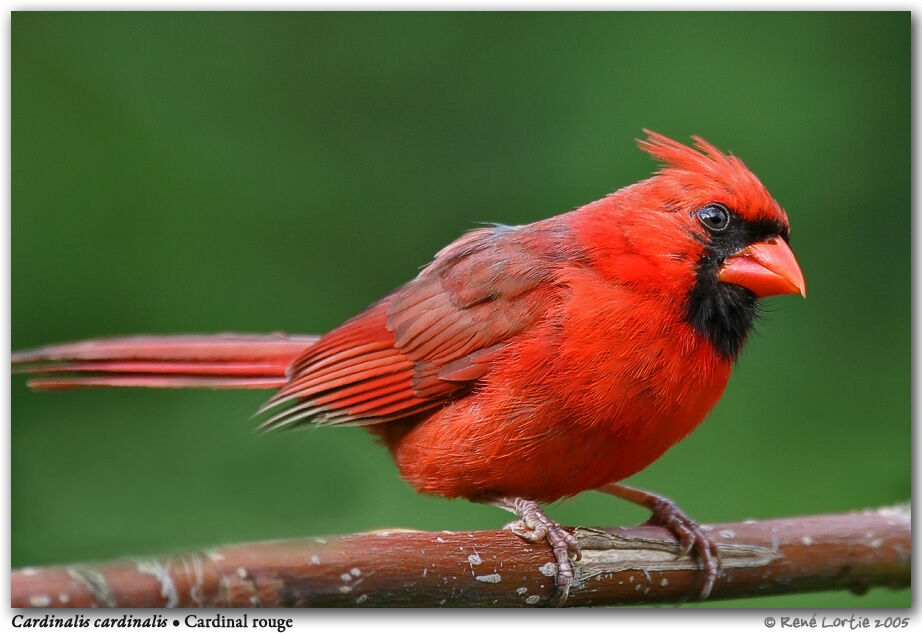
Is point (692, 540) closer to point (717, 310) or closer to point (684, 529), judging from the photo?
point (684, 529)

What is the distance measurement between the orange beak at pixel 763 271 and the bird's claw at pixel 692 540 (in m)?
0.62

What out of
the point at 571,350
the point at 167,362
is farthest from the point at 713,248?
the point at 167,362

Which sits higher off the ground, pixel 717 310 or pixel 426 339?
pixel 717 310

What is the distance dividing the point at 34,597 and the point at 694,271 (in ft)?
5.16

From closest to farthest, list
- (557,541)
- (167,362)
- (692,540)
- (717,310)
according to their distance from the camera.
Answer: (557,541) → (717,310) → (692,540) → (167,362)

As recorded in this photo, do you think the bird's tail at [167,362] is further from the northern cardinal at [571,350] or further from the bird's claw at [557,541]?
the bird's claw at [557,541]

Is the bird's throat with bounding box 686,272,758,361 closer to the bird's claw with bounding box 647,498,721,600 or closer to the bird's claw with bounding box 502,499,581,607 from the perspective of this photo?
the bird's claw with bounding box 647,498,721,600

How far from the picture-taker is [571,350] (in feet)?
8.75

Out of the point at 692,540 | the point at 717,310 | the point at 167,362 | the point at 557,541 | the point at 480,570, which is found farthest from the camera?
the point at 167,362

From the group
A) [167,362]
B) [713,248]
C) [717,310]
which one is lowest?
[167,362]

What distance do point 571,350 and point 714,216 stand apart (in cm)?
48

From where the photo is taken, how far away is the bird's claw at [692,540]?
285 centimetres

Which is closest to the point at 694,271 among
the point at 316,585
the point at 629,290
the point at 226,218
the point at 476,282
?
the point at 629,290

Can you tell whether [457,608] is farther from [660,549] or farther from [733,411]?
[733,411]
